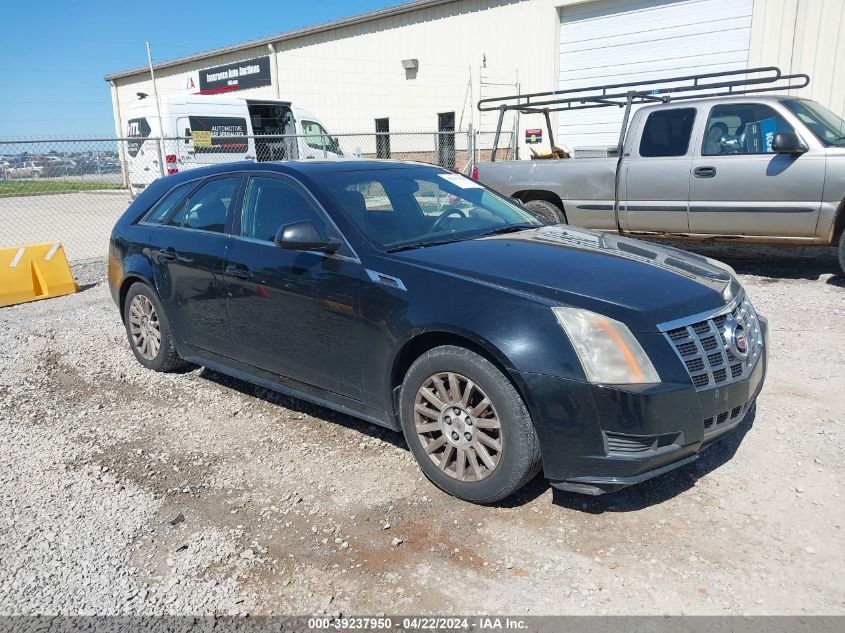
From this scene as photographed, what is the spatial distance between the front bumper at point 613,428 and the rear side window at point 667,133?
5674mm

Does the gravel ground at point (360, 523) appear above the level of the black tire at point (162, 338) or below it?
below

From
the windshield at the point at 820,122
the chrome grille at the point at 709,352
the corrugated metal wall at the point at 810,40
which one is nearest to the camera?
the chrome grille at the point at 709,352

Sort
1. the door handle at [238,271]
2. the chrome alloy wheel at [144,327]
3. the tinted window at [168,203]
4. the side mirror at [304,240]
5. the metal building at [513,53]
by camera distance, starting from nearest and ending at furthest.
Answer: the side mirror at [304,240] < the door handle at [238,271] < the tinted window at [168,203] < the chrome alloy wheel at [144,327] < the metal building at [513,53]

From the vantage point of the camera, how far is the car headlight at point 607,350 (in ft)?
9.15

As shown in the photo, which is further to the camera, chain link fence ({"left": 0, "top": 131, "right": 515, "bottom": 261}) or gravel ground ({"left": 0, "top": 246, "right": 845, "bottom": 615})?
chain link fence ({"left": 0, "top": 131, "right": 515, "bottom": 261})

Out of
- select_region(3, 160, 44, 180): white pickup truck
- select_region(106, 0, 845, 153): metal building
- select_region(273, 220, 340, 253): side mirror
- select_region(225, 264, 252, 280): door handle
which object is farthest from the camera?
select_region(106, 0, 845, 153): metal building

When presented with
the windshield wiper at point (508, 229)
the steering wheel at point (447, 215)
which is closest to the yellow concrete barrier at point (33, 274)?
the steering wheel at point (447, 215)

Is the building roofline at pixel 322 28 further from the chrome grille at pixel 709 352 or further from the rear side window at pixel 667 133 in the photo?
the chrome grille at pixel 709 352

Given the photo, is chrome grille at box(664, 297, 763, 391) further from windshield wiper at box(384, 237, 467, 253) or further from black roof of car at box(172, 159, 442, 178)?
black roof of car at box(172, 159, 442, 178)

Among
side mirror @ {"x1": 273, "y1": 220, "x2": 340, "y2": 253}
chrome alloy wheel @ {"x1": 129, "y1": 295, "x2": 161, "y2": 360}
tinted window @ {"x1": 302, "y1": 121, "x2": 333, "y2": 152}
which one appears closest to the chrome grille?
side mirror @ {"x1": 273, "y1": 220, "x2": 340, "y2": 253}

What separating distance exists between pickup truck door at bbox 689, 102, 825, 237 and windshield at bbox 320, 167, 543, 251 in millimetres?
3898

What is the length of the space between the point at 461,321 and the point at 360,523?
106 centimetres

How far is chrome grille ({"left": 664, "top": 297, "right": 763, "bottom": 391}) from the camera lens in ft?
9.51

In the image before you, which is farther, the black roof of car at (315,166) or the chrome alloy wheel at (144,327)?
the chrome alloy wheel at (144,327)
